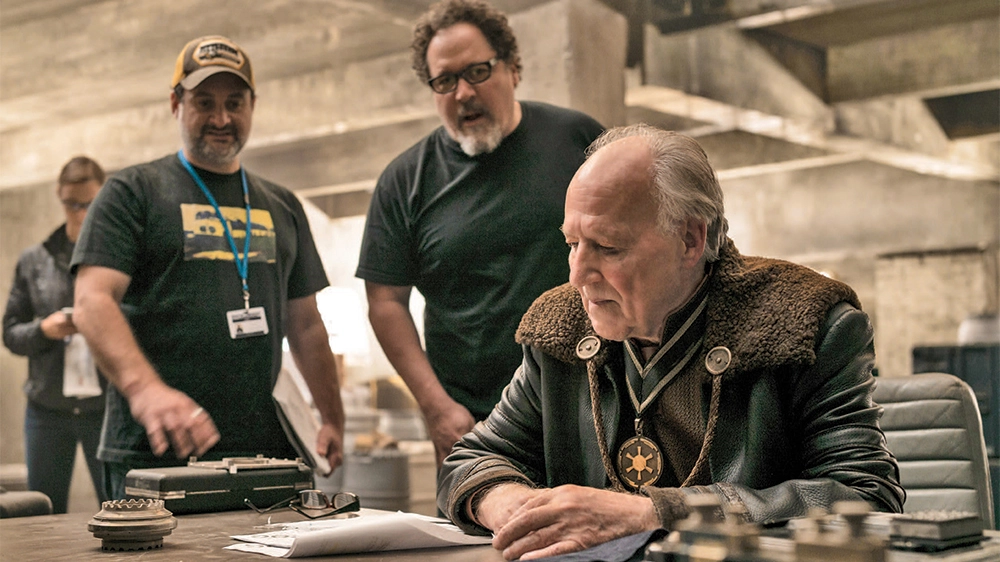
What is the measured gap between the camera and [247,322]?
2945 mm

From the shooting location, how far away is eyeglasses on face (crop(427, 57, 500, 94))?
9.73ft

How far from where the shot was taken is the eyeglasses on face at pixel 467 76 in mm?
2967

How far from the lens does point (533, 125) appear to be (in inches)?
120

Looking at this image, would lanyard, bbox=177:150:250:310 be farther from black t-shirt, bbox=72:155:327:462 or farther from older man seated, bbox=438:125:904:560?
older man seated, bbox=438:125:904:560

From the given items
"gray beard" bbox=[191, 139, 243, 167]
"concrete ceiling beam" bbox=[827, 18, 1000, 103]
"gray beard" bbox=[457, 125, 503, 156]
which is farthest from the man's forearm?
"concrete ceiling beam" bbox=[827, 18, 1000, 103]

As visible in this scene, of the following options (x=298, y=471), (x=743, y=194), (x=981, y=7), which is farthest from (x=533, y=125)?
(x=743, y=194)

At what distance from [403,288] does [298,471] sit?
35.6 inches

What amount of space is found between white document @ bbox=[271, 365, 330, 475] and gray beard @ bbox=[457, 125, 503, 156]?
32.1 inches

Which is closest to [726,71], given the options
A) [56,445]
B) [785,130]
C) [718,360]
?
[785,130]

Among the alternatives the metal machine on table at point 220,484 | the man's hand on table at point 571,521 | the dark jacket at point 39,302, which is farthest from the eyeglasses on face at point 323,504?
the dark jacket at point 39,302

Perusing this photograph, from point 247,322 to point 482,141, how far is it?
0.81 metres

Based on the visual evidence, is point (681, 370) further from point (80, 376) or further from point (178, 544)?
point (80, 376)

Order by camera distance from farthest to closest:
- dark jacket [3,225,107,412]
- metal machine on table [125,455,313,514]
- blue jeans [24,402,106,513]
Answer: dark jacket [3,225,107,412] → blue jeans [24,402,106,513] → metal machine on table [125,455,313,514]

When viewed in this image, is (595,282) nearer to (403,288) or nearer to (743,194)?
(403,288)
